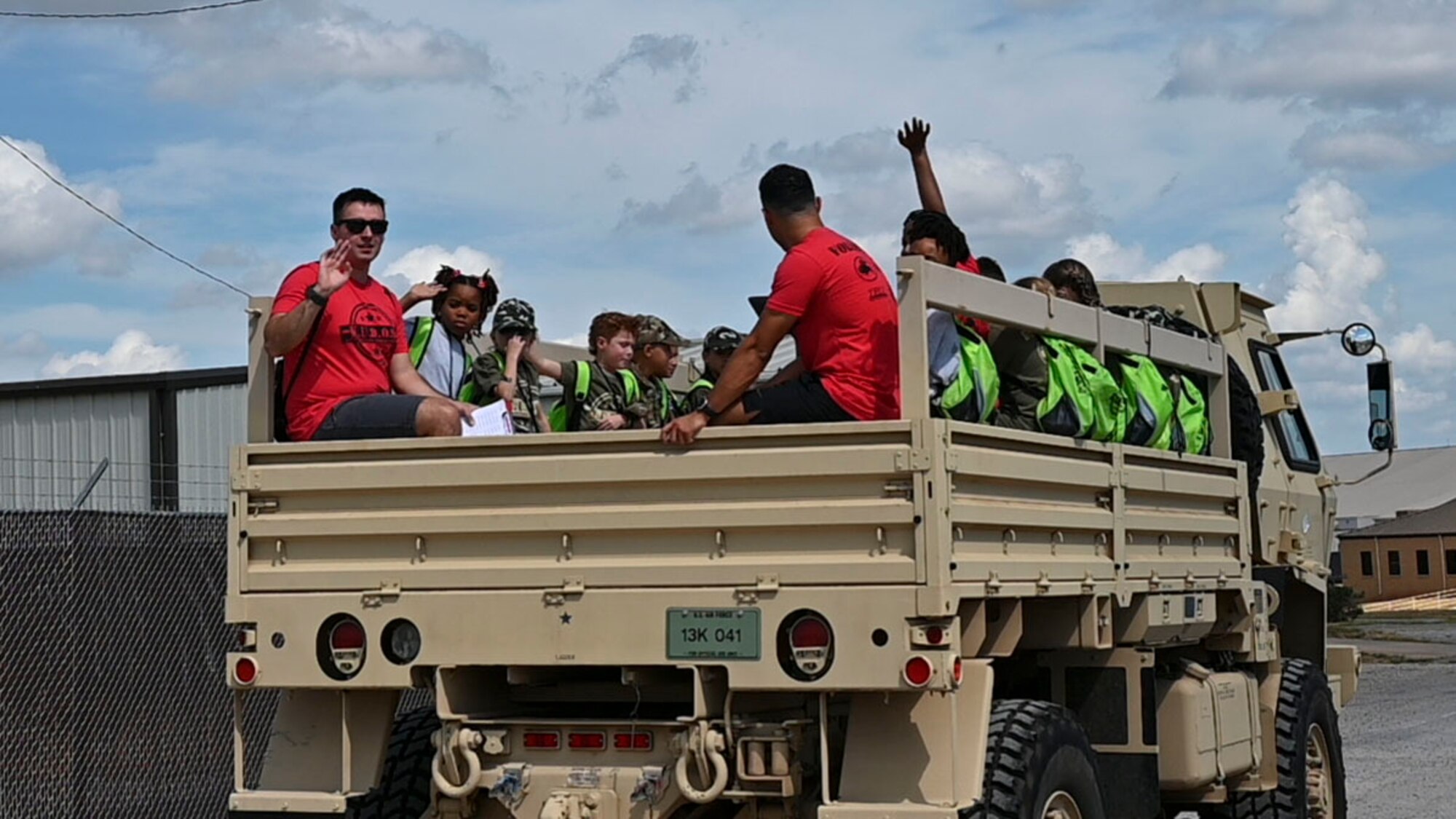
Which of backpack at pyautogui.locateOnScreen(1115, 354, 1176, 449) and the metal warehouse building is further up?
the metal warehouse building

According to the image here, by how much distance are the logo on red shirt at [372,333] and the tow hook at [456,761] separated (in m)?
1.52

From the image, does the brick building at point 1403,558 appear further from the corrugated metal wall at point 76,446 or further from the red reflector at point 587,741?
the red reflector at point 587,741

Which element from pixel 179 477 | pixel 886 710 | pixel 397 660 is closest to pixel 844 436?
pixel 886 710

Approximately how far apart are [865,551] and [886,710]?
0.53m

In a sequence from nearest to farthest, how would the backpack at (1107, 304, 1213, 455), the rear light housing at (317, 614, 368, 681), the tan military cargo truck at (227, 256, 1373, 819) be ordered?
1. the tan military cargo truck at (227, 256, 1373, 819)
2. the rear light housing at (317, 614, 368, 681)
3. the backpack at (1107, 304, 1213, 455)

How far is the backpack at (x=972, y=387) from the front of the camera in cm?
711

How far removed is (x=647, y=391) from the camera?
28.6ft

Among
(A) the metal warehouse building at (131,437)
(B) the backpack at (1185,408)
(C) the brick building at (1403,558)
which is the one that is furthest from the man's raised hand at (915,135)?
(C) the brick building at (1403,558)

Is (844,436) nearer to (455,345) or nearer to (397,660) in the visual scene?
(397,660)

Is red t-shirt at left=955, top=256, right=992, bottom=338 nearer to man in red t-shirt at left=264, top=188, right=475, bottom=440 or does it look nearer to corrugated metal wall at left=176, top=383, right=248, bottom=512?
man in red t-shirt at left=264, top=188, right=475, bottom=440

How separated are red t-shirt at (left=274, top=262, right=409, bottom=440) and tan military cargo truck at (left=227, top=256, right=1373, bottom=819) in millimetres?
158

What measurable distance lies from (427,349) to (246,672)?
182 cm

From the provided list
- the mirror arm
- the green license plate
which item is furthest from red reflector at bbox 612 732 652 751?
the mirror arm

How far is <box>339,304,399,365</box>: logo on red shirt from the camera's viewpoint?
772 cm
